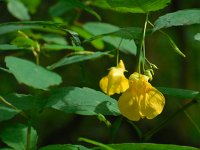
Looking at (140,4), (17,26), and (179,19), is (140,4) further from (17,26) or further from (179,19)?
(17,26)

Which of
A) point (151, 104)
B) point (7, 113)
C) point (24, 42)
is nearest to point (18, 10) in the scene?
point (24, 42)

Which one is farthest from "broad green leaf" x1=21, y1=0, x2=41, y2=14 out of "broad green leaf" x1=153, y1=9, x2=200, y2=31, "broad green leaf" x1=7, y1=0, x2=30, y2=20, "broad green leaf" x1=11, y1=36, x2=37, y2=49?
"broad green leaf" x1=153, y1=9, x2=200, y2=31

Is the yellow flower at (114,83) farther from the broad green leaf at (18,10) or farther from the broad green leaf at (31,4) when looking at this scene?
the broad green leaf at (31,4)

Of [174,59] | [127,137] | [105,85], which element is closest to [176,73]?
[174,59]

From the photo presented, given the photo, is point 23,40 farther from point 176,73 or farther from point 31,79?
point 176,73

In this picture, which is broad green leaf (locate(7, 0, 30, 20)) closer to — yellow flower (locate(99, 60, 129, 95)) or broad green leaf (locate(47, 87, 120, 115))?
yellow flower (locate(99, 60, 129, 95))

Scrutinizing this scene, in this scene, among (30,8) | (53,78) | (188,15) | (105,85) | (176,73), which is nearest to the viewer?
(188,15)

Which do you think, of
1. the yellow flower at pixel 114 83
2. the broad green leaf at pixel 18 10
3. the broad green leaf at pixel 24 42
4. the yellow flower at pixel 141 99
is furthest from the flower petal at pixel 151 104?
the broad green leaf at pixel 18 10
